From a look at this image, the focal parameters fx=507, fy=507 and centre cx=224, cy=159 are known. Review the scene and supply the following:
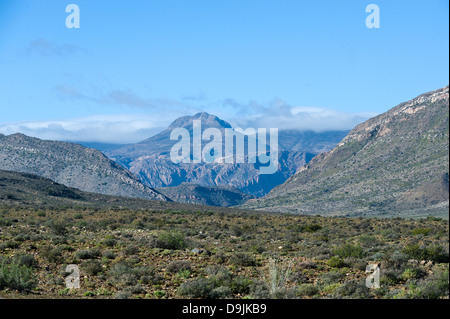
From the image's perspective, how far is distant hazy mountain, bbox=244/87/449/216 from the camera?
107250 mm

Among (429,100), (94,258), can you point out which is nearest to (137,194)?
(429,100)

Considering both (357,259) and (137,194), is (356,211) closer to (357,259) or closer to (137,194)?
(137,194)

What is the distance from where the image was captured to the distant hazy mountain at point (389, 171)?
107250 mm

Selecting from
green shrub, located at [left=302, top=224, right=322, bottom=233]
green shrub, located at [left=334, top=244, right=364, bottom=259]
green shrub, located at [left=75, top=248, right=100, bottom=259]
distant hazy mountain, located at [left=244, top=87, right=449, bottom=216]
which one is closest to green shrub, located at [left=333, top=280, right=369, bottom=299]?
green shrub, located at [left=334, top=244, right=364, bottom=259]

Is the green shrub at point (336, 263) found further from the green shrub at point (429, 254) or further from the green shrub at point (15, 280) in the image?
the green shrub at point (15, 280)

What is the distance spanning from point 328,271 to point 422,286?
511 cm

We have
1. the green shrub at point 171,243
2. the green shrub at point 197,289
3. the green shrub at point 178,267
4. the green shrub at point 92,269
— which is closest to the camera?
the green shrub at point 197,289

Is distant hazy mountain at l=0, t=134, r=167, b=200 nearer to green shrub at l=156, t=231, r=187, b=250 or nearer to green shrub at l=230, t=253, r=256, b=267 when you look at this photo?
green shrub at l=156, t=231, r=187, b=250

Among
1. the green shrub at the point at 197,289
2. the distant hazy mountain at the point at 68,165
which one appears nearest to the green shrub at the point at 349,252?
the green shrub at the point at 197,289

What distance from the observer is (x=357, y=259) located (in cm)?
2330

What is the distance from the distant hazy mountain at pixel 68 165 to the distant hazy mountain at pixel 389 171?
159ft

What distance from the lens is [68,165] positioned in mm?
171000

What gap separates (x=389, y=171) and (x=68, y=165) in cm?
10350

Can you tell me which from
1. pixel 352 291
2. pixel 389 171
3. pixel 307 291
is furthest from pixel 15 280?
pixel 389 171
